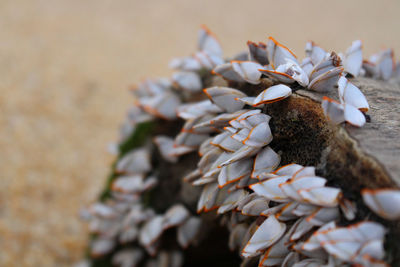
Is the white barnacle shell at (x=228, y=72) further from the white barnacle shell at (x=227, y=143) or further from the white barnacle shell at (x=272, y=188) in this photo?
the white barnacle shell at (x=272, y=188)

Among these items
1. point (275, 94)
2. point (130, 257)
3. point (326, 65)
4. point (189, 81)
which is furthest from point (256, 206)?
point (130, 257)

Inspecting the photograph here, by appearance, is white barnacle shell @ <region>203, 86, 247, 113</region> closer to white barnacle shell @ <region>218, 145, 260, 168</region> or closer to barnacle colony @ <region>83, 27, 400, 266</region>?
barnacle colony @ <region>83, 27, 400, 266</region>

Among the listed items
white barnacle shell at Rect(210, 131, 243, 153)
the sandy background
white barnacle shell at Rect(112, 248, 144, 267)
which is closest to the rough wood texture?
white barnacle shell at Rect(210, 131, 243, 153)

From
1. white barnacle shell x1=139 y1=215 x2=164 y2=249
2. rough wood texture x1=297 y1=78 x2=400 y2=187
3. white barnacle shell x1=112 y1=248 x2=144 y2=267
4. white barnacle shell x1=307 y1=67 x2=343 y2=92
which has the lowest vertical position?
white barnacle shell x1=112 y1=248 x2=144 y2=267

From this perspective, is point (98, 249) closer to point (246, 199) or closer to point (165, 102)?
point (165, 102)

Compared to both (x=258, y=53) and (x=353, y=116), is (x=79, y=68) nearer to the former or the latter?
(x=258, y=53)
